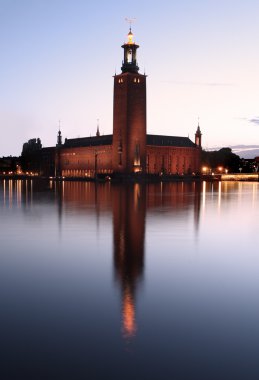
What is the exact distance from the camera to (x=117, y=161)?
308ft

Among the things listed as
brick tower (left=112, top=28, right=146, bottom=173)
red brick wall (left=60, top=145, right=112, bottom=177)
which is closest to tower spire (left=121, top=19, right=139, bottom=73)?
brick tower (left=112, top=28, right=146, bottom=173)

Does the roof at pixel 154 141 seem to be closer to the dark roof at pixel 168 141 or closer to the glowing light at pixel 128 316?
the dark roof at pixel 168 141

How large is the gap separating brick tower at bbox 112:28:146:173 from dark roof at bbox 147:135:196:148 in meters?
17.5

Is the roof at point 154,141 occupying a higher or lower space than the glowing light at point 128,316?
higher

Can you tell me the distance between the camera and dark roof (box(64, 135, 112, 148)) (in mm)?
113119

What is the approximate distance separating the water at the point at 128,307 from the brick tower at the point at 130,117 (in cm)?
7919

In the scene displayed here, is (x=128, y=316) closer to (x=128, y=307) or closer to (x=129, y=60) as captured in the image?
(x=128, y=307)

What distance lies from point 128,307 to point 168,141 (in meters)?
111

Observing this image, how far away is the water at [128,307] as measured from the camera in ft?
16.7

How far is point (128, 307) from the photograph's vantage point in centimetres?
684

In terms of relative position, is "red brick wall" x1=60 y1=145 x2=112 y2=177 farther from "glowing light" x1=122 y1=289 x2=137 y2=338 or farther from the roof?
"glowing light" x1=122 y1=289 x2=137 y2=338

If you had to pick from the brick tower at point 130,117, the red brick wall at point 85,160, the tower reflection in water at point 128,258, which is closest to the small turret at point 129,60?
the brick tower at point 130,117

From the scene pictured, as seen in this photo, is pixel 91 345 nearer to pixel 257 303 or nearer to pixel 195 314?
pixel 195 314

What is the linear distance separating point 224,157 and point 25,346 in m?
125
